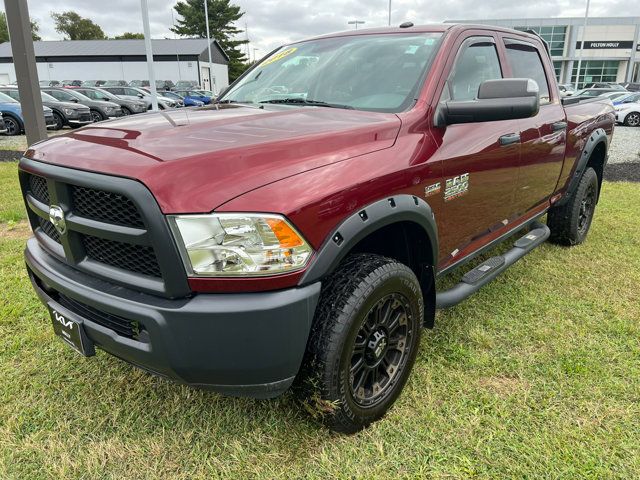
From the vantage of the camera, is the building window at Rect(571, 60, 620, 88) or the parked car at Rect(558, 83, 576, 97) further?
the building window at Rect(571, 60, 620, 88)

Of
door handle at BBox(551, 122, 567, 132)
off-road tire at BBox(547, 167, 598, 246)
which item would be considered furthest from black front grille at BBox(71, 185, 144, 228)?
off-road tire at BBox(547, 167, 598, 246)

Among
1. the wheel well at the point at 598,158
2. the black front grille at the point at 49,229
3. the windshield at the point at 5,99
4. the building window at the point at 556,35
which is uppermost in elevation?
the building window at the point at 556,35

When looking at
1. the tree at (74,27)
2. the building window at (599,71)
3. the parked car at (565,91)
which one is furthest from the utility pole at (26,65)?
the tree at (74,27)

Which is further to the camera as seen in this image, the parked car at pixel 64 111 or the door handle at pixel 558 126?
the parked car at pixel 64 111

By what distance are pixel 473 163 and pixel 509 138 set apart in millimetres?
507

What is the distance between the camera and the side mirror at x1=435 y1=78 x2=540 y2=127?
7.62ft

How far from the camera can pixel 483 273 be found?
9.74ft

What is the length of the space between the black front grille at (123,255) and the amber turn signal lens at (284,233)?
0.44m

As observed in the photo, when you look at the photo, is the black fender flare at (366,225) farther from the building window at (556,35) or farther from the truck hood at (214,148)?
the building window at (556,35)

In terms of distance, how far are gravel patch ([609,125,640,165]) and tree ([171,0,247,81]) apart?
55.2 meters

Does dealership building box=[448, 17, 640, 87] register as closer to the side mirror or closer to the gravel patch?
the gravel patch

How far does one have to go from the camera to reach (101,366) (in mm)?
2744

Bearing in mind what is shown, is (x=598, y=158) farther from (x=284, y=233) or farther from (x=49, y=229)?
(x=49, y=229)

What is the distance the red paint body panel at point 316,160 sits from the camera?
66.1 inches
